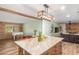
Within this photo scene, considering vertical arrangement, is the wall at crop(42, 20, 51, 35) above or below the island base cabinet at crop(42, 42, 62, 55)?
above

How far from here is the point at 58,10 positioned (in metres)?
1.51

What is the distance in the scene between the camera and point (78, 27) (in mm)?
1559

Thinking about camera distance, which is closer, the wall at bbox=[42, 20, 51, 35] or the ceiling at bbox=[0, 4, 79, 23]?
the ceiling at bbox=[0, 4, 79, 23]

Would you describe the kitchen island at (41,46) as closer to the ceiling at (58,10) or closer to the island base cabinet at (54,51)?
the island base cabinet at (54,51)

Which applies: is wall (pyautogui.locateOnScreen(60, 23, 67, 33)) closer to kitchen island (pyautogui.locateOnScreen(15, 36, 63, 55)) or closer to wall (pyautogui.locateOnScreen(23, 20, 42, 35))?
kitchen island (pyautogui.locateOnScreen(15, 36, 63, 55))

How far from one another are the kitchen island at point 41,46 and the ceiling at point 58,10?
1.24ft

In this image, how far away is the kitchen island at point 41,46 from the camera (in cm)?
152

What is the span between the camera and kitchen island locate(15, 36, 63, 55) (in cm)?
152

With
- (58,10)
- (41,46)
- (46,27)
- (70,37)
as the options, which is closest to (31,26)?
(46,27)

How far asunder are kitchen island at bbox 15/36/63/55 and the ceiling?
379mm

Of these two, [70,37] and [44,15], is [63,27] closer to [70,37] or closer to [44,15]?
[70,37]

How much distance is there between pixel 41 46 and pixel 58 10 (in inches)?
26.4

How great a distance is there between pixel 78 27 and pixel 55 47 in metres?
0.51

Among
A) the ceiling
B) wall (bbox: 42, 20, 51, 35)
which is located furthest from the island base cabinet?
the ceiling
